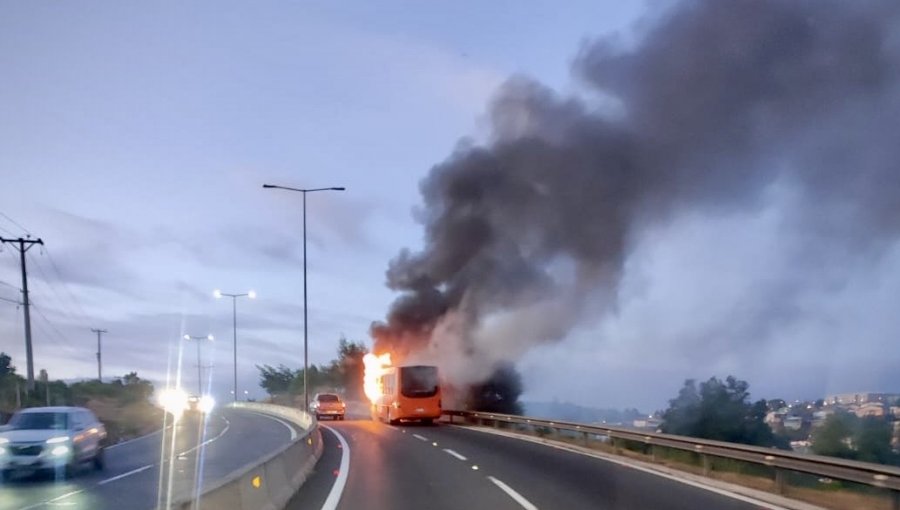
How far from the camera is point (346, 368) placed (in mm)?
86875

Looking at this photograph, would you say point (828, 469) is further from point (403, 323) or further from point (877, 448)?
point (403, 323)

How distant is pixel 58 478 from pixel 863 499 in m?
16.8

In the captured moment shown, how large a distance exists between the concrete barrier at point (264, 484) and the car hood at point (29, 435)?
5.53m

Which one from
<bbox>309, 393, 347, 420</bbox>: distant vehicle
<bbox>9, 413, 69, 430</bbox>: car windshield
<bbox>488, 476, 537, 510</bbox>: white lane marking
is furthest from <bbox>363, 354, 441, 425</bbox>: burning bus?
<bbox>488, 476, 537, 510</bbox>: white lane marking

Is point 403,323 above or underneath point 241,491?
above

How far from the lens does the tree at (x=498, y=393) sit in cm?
5231

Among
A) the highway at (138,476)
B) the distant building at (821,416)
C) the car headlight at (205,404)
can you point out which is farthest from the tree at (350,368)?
the distant building at (821,416)

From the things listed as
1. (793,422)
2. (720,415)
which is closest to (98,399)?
(720,415)

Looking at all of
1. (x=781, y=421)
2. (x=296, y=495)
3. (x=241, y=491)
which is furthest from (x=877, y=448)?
(x=241, y=491)

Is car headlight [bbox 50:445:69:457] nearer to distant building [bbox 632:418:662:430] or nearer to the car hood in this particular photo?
the car hood

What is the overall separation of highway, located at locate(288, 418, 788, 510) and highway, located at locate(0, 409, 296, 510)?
Answer: 100 inches

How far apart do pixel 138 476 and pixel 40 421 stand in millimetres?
2678

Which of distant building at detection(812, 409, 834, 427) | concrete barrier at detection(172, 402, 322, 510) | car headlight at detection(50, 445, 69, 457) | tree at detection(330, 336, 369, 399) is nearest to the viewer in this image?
concrete barrier at detection(172, 402, 322, 510)

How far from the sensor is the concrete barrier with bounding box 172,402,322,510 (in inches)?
385
